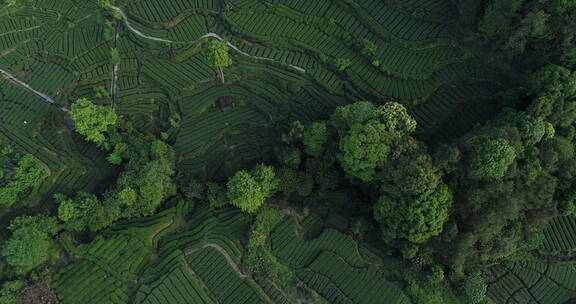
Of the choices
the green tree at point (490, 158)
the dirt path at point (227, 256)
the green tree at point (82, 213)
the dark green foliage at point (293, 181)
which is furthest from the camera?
the dark green foliage at point (293, 181)

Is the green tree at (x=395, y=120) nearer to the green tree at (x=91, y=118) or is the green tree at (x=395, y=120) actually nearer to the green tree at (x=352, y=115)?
the green tree at (x=352, y=115)

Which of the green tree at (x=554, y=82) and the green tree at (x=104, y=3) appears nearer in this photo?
the green tree at (x=554, y=82)

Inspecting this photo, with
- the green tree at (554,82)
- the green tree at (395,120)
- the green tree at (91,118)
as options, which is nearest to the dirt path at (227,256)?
the green tree at (91,118)

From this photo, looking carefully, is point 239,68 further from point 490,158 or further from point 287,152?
point 490,158

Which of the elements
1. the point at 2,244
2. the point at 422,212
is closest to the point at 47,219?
the point at 2,244

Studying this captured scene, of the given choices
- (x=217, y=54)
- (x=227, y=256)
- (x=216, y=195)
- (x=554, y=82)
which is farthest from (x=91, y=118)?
(x=554, y=82)

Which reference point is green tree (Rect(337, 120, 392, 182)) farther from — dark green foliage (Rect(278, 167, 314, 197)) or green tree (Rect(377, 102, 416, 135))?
dark green foliage (Rect(278, 167, 314, 197))

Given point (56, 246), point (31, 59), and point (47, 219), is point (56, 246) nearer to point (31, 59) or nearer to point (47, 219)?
point (47, 219)
